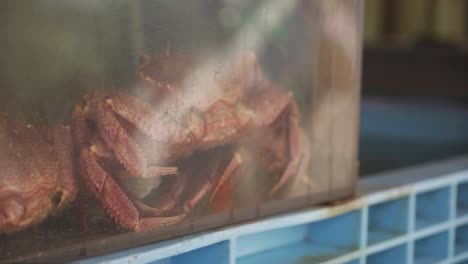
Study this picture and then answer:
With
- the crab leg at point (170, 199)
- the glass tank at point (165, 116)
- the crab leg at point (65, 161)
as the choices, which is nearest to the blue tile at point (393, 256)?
the glass tank at point (165, 116)

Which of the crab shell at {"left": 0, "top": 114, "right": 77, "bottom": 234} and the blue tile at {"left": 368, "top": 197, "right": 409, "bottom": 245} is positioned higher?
the crab shell at {"left": 0, "top": 114, "right": 77, "bottom": 234}

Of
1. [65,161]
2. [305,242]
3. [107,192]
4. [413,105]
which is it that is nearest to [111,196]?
[107,192]

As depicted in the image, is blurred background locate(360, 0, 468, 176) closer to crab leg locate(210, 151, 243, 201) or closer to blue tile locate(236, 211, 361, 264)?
blue tile locate(236, 211, 361, 264)

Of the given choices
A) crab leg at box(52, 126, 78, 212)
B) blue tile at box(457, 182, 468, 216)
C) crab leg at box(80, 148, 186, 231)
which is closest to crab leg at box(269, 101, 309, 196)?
crab leg at box(80, 148, 186, 231)

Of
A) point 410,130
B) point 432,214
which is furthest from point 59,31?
point 410,130

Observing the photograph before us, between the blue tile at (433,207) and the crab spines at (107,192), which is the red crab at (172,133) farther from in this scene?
the blue tile at (433,207)

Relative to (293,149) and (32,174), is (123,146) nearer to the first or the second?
(32,174)

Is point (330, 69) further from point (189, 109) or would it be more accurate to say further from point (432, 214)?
point (432, 214)
